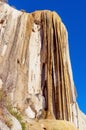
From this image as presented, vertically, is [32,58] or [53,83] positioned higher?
[32,58]

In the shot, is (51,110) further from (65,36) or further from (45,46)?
(65,36)

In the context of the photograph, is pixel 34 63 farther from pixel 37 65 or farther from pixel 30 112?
pixel 30 112

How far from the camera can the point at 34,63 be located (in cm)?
2767

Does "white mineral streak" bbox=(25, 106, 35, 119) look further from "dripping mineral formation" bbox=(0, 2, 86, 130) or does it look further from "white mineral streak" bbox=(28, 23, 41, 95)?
"white mineral streak" bbox=(28, 23, 41, 95)

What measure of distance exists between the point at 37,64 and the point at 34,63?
0.31 metres

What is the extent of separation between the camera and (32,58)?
91.2 ft

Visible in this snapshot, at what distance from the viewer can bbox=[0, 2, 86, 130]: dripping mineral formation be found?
82.7ft

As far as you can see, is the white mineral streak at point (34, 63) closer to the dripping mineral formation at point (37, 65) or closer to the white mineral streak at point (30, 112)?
the dripping mineral formation at point (37, 65)

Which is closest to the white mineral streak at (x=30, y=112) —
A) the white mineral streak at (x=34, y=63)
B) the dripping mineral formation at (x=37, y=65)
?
the dripping mineral formation at (x=37, y=65)

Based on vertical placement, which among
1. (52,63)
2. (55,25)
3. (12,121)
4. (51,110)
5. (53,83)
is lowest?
(12,121)

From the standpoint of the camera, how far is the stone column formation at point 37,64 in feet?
82.9

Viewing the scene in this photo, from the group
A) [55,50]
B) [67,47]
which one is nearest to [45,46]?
[55,50]

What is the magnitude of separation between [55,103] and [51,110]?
80cm

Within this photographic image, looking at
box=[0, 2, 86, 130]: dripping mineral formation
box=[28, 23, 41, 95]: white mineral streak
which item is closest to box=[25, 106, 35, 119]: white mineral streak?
box=[0, 2, 86, 130]: dripping mineral formation
